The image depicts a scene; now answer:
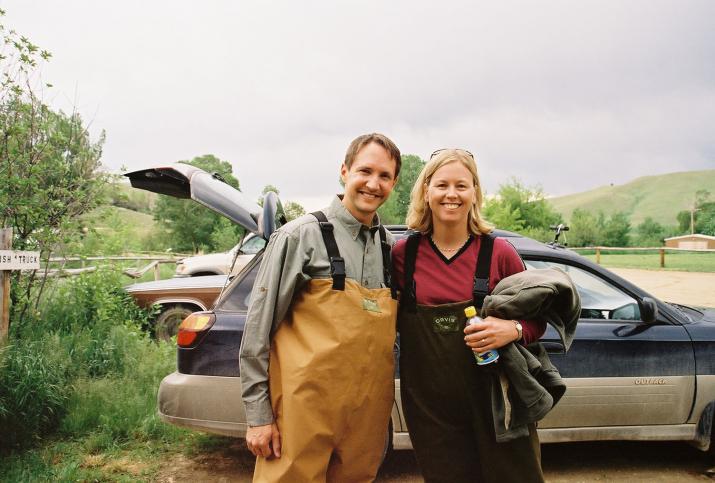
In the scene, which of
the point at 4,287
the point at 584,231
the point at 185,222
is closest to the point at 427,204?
the point at 4,287

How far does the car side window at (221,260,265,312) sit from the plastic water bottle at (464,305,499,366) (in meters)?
2.03

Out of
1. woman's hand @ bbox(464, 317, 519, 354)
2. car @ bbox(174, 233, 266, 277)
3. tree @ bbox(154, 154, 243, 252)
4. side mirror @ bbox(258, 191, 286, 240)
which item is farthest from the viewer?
tree @ bbox(154, 154, 243, 252)

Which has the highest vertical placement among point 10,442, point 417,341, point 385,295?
point 385,295

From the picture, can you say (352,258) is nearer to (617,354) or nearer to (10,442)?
(617,354)

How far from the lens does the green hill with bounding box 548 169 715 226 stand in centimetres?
15350

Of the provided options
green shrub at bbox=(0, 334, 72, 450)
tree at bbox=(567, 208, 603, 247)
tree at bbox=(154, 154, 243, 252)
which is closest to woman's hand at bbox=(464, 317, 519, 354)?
green shrub at bbox=(0, 334, 72, 450)

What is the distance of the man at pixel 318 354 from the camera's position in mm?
1775

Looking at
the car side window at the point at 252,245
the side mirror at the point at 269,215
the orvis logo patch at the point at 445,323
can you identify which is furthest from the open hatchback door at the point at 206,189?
the car side window at the point at 252,245

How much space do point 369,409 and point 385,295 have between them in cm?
42

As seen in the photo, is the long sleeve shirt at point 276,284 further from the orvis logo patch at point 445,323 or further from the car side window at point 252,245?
the car side window at point 252,245

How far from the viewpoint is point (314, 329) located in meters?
1.80

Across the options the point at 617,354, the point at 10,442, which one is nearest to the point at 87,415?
the point at 10,442

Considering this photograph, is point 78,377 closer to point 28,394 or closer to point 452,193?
point 28,394

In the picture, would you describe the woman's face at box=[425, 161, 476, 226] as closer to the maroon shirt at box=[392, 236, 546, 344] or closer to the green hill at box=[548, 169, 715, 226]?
the maroon shirt at box=[392, 236, 546, 344]
